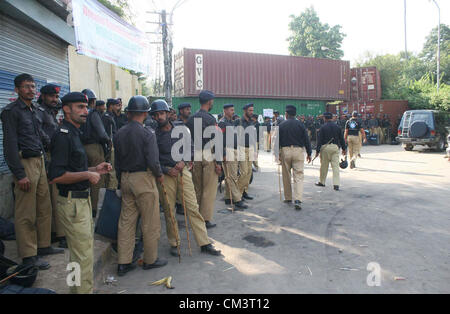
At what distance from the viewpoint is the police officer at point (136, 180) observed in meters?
3.51

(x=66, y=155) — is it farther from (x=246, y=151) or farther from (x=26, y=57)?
(x=246, y=151)

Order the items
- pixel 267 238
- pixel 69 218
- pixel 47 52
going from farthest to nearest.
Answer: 1. pixel 47 52
2. pixel 267 238
3. pixel 69 218

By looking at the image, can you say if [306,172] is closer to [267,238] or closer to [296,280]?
[267,238]

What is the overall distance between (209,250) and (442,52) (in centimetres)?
6311

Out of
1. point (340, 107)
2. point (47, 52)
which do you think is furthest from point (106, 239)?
point (340, 107)

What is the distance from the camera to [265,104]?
21.7 meters

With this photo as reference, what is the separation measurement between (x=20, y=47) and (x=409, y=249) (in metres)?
6.66

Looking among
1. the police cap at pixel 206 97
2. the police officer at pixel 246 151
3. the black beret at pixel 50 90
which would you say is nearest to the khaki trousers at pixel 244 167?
the police officer at pixel 246 151

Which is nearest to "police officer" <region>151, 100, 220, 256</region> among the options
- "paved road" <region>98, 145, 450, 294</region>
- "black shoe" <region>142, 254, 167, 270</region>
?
"paved road" <region>98, 145, 450, 294</region>

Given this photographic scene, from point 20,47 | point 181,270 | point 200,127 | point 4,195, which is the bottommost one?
point 181,270

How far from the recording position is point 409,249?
4035mm

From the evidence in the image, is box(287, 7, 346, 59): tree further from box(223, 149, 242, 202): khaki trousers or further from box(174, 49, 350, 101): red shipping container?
box(223, 149, 242, 202): khaki trousers

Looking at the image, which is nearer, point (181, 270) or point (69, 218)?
point (69, 218)
